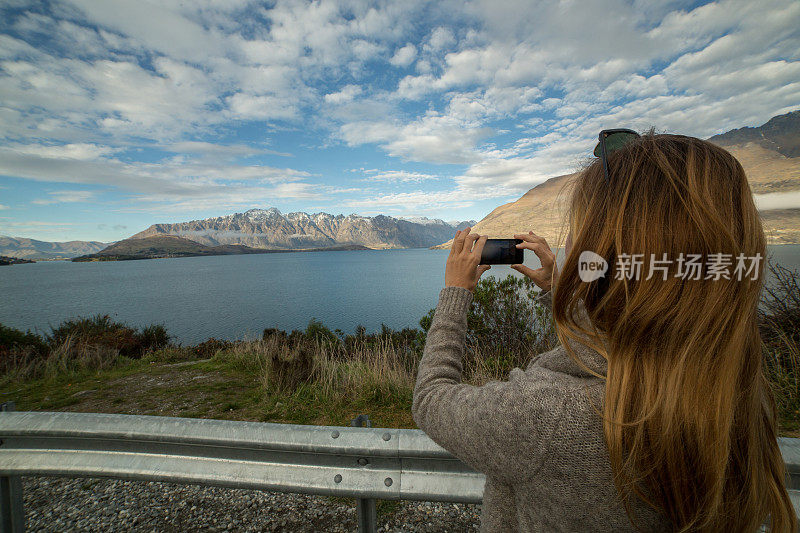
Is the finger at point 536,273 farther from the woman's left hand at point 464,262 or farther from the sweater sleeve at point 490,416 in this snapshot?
the sweater sleeve at point 490,416

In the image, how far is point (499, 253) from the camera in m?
1.27

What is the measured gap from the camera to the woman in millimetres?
708

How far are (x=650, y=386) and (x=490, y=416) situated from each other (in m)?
0.33

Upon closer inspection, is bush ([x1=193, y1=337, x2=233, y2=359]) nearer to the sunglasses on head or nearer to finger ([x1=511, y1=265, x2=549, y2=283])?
finger ([x1=511, y1=265, x2=549, y2=283])

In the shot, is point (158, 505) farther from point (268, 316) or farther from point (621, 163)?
point (268, 316)

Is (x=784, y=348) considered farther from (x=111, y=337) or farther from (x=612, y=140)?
(x=111, y=337)

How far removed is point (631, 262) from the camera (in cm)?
73

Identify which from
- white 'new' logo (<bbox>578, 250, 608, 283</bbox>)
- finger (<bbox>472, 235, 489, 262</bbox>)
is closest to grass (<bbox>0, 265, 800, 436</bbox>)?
finger (<bbox>472, 235, 489, 262</bbox>)

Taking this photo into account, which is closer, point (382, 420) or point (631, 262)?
point (631, 262)

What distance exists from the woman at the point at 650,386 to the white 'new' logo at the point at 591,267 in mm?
11

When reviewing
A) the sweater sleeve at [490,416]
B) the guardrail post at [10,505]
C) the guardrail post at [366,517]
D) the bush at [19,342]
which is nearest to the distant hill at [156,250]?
the bush at [19,342]

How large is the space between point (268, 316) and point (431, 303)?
34.8 feet

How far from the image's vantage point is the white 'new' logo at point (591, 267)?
777 millimetres

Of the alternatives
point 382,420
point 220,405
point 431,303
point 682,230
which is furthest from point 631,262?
point 431,303
